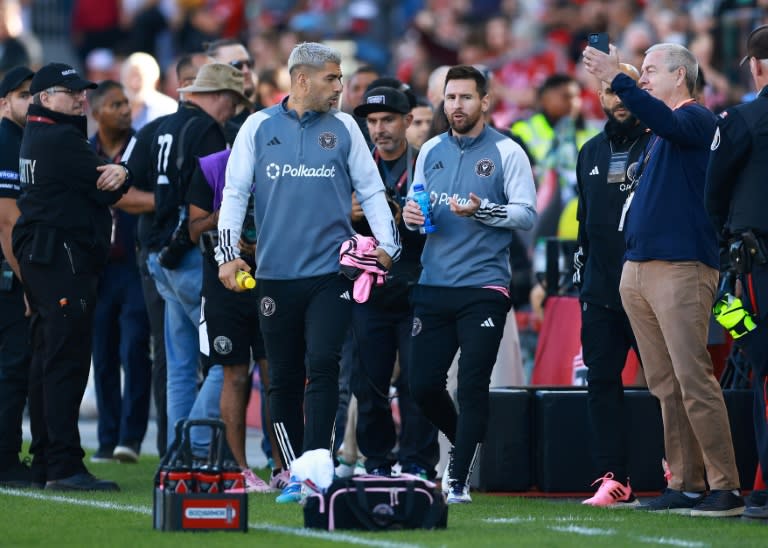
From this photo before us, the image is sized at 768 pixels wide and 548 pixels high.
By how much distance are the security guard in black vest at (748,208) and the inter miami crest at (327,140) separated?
1.95 meters

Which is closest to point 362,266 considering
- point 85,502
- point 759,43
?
point 85,502

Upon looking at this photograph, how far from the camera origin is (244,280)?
923 cm

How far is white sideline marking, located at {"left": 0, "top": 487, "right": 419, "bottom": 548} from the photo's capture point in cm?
751

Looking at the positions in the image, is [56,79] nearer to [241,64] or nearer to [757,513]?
[241,64]

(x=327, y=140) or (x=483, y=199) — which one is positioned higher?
(x=327, y=140)

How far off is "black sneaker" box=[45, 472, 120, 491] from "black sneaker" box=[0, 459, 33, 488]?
293 mm

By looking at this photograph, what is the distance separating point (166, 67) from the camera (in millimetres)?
23938

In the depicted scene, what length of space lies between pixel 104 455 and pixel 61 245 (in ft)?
8.62

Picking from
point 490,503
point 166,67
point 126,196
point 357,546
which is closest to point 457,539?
point 357,546

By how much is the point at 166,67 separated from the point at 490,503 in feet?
50.0

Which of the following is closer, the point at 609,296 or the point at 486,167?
the point at 609,296

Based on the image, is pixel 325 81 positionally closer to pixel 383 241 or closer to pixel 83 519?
pixel 383 241

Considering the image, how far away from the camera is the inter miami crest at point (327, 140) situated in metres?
9.39

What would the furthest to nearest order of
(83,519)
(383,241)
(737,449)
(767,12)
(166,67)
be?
1. (166,67)
2. (767,12)
3. (737,449)
4. (383,241)
5. (83,519)
